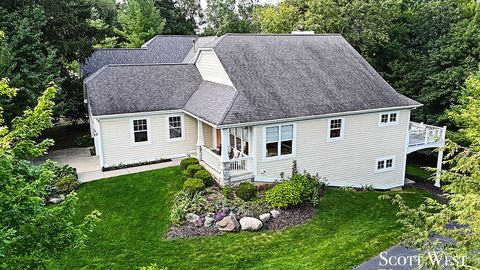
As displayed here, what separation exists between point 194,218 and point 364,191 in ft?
29.8

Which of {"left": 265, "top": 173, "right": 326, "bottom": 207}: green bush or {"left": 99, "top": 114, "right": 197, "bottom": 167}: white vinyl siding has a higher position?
{"left": 99, "top": 114, "right": 197, "bottom": 167}: white vinyl siding

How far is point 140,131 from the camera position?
18.5 metres

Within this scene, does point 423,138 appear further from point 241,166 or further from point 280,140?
point 241,166

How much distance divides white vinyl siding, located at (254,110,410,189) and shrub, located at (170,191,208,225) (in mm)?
3021

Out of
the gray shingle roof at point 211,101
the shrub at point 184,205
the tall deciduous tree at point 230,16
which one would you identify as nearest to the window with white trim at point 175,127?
the gray shingle roof at point 211,101

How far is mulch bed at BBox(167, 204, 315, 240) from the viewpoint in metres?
12.9

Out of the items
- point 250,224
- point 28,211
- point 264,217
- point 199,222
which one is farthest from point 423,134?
point 28,211

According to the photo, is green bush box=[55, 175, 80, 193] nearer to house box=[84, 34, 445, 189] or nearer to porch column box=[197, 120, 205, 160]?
house box=[84, 34, 445, 189]

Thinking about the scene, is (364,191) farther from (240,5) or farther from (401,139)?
(240,5)

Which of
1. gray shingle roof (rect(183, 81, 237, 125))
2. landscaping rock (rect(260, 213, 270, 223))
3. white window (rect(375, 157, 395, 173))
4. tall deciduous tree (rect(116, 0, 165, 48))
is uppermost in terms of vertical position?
tall deciduous tree (rect(116, 0, 165, 48))

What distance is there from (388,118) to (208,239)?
456 inches

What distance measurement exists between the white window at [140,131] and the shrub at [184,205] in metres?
4.54

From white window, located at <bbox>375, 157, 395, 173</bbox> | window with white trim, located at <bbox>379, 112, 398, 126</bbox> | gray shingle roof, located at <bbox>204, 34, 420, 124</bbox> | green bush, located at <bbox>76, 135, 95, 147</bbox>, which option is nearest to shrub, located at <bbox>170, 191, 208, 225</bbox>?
gray shingle roof, located at <bbox>204, 34, 420, 124</bbox>

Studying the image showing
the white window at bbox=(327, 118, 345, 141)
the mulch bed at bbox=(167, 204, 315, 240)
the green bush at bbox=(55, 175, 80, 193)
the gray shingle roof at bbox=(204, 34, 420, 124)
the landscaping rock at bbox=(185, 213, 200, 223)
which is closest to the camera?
the mulch bed at bbox=(167, 204, 315, 240)
